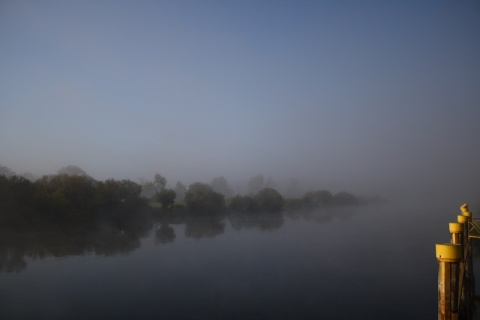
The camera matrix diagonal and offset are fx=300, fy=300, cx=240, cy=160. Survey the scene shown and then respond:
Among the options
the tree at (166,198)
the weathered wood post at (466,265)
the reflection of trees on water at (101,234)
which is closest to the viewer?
the weathered wood post at (466,265)

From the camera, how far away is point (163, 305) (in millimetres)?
14766

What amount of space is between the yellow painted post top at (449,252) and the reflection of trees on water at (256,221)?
38942mm

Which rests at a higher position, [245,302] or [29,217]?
[29,217]

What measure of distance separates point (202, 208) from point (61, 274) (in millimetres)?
30162

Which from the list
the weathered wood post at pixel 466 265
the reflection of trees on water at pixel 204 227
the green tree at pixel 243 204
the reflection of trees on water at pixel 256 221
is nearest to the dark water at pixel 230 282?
the reflection of trees on water at pixel 204 227

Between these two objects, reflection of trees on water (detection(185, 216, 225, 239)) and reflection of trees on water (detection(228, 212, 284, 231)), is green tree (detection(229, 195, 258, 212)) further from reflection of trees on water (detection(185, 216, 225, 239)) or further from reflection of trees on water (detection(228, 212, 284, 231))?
reflection of trees on water (detection(185, 216, 225, 239))

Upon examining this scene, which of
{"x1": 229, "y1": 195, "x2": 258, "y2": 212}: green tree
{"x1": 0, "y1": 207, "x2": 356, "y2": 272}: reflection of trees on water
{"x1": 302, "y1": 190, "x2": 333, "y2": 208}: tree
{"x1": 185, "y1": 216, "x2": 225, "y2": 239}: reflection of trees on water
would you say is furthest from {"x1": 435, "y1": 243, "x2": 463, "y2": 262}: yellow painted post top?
{"x1": 302, "y1": 190, "x2": 333, "y2": 208}: tree

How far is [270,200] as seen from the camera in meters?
58.8

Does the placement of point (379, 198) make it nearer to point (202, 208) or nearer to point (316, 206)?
point (316, 206)

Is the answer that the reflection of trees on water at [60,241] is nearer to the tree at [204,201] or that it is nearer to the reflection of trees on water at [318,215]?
the tree at [204,201]

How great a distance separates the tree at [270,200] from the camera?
57.8 meters

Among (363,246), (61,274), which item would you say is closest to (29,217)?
(61,274)

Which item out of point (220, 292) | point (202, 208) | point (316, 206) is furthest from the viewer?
point (316, 206)

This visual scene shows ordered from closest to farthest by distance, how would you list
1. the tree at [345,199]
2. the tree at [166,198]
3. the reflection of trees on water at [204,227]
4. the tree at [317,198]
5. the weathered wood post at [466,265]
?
the weathered wood post at [466,265] < the reflection of trees on water at [204,227] < the tree at [166,198] < the tree at [317,198] < the tree at [345,199]
